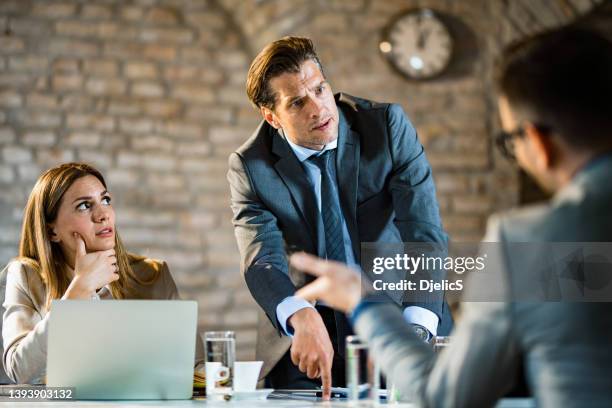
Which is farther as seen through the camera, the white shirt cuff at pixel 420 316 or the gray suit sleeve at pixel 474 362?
the white shirt cuff at pixel 420 316

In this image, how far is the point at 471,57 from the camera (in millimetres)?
4758

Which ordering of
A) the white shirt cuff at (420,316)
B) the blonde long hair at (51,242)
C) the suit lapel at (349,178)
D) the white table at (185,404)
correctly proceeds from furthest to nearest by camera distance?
the blonde long hair at (51,242), the suit lapel at (349,178), the white shirt cuff at (420,316), the white table at (185,404)

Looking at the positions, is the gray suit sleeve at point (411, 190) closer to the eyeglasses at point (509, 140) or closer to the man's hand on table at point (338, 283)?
the man's hand on table at point (338, 283)

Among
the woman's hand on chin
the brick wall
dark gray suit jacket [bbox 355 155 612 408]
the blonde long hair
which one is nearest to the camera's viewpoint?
dark gray suit jacket [bbox 355 155 612 408]

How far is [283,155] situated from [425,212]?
A: 0.45m

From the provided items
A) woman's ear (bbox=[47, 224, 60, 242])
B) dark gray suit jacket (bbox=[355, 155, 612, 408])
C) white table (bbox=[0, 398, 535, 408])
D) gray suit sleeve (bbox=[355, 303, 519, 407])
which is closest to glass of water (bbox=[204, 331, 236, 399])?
white table (bbox=[0, 398, 535, 408])

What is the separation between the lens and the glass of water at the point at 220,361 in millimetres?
1916

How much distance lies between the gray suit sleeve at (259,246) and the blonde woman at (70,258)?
293 mm

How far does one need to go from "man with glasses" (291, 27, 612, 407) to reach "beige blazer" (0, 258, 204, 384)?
145 cm

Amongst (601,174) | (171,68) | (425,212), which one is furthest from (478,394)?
(171,68)

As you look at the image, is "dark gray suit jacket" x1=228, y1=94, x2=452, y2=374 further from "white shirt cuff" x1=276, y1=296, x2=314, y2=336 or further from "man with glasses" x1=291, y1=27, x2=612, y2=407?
"man with glasses" x1=291, y1=27, x2=612, y2=407

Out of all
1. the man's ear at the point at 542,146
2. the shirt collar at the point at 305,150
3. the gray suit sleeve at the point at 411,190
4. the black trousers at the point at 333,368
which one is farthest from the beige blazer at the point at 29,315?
the man's ear at the point at 542,146

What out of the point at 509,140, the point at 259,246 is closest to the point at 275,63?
the point at 259,246

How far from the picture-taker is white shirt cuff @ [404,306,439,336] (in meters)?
2.40
